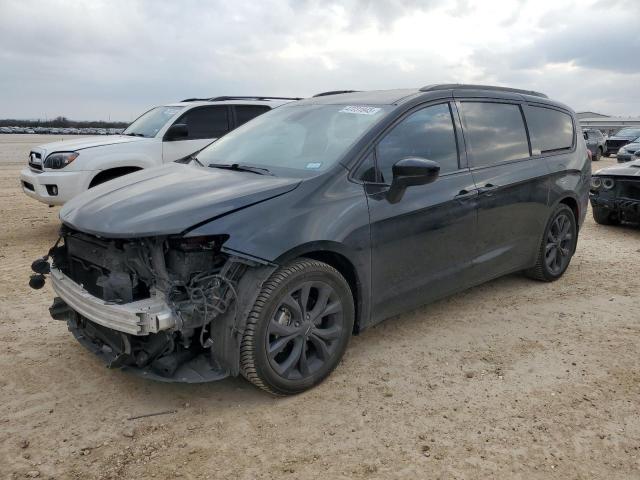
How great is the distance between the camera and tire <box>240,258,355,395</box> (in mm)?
3057

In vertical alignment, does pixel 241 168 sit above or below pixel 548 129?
below

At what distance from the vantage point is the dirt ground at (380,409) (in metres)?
2.70

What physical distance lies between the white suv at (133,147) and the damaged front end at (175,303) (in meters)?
4.59

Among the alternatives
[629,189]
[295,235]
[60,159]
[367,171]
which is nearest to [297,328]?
[295,235]

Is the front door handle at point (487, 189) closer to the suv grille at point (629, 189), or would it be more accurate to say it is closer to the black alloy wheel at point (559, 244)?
the black alloy wheel at point (559, 244)

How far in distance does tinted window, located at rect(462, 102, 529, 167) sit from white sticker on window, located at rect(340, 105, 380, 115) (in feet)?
2.85

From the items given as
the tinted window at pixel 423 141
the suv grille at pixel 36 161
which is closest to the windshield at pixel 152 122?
the suv grille at pixel 36 161

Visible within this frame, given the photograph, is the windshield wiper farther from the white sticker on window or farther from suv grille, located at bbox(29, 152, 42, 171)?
suv grille, located at bbox(29, 152, 42, 171)

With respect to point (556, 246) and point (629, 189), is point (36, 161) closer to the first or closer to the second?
point (556, 246)

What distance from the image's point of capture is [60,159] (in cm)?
729

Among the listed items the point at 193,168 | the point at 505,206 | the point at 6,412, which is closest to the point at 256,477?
the point at 6,412

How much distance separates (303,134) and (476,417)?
2.25m

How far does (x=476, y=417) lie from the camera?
3.09m

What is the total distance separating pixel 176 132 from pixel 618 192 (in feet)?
21.1
